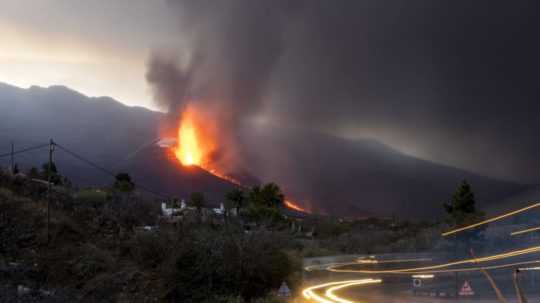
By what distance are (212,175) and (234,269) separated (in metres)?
138

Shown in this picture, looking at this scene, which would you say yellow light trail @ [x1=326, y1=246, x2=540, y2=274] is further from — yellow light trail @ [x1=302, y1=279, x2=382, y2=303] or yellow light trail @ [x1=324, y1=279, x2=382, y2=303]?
yellow light trail @ [x1=302, y1=279, x2=382, y2=303]

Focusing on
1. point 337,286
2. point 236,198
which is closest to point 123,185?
point 236,198

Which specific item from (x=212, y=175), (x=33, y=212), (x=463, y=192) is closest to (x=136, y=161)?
(x=212, y=175)

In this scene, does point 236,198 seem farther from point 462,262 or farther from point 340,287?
point 462,262

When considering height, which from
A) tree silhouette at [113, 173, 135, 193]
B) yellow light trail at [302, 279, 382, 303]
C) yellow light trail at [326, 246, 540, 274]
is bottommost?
yellow light trail at [302, 279, 382, 303]

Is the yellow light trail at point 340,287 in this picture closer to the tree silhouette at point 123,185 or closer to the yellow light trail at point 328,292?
the yellow light trail at point 328,292

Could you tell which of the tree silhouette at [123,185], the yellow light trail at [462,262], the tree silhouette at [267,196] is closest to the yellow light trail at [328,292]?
the yellow light trail at [462,262]

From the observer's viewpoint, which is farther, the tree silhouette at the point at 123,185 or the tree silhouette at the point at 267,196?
the tree silhouette at the point at 267,196

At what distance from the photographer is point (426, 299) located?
80.5ft

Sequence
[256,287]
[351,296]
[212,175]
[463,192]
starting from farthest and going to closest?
[212,175]
[463,192]
[351,296]
[256,287]

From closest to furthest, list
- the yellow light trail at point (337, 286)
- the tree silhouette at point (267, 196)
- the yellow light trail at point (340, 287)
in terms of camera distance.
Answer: the yellow light trail at point (337, 286)
the yellow light trail at point (340, 287)
the tree silhouette at point (267, 196)

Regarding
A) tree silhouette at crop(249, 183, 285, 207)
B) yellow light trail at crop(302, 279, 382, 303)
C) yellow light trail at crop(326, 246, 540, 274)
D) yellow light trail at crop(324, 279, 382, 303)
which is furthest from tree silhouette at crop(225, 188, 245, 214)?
yellow light trail at crop(324, 279, 382, 303)

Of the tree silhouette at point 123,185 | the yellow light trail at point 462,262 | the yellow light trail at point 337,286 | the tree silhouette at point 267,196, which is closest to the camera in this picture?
the yellow light trail at point 462,262

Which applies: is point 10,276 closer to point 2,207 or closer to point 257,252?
point 2,207
